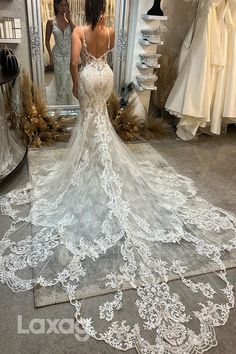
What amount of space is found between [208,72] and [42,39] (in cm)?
158

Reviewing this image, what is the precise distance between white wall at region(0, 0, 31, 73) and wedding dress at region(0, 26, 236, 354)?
122 cm

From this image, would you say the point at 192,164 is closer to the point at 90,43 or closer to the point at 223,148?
the point at 223,148

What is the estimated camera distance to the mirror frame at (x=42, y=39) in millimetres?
2574

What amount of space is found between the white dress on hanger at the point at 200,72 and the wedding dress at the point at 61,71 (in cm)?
105

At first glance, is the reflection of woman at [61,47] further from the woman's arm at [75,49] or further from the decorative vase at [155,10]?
the woman's arm at [75,49]

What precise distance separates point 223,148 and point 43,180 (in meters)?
1.89

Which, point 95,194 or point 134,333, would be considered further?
point 95,194

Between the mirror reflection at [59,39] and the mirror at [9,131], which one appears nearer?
the mirror at [9,131]

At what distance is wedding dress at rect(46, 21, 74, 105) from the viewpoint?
105 inches

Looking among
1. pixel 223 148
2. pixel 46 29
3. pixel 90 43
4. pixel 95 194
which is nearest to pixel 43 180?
pixel 95 194

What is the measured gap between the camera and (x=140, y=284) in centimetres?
143

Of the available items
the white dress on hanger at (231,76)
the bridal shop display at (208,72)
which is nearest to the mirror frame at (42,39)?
the bridal shop display at (208,72)

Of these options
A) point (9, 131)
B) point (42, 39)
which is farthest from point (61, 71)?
point (9, 131)

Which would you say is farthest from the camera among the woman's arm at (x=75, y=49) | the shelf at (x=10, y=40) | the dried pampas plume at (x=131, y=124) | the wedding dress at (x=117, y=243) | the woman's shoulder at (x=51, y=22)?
the dried pampas plume at (x=131, y=124)
